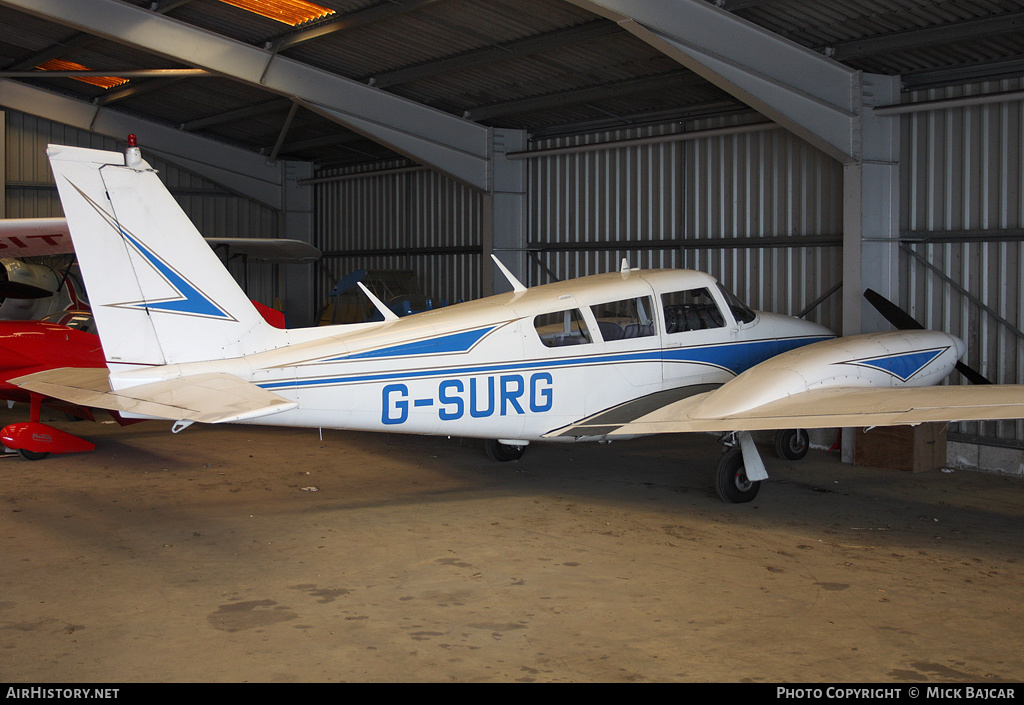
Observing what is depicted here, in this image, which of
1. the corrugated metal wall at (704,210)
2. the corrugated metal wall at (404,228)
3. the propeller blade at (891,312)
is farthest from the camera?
the corrugated metal wall at (404,228)

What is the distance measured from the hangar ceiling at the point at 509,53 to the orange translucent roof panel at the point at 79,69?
0.05m

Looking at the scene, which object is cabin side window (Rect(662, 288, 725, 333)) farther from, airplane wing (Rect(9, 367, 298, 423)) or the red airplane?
the red airplane

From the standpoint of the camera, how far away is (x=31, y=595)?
559 cm

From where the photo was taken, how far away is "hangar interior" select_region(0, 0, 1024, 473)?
945 cm

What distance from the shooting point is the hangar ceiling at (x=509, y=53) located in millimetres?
9141

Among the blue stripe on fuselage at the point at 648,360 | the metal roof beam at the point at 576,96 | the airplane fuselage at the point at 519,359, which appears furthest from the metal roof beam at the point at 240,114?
the blue stripe on fuselage at the point at 648,360

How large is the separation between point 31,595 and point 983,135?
973cm

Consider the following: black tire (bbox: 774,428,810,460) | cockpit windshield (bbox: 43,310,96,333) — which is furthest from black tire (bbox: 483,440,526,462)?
cockpit windshield (bbox: 43,310,96,333)

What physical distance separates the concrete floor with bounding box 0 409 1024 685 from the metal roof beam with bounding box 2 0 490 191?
19.9ft

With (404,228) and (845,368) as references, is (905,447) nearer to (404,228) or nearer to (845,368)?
(845,368)

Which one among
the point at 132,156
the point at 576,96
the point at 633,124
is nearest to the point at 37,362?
the point at 132,156

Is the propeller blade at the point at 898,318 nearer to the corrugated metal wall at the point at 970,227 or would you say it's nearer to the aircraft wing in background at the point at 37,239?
the corrugated metal wall at the point at 970,227

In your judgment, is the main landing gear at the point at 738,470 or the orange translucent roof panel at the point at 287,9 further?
the orange translucent roof panel at the point at 287,9

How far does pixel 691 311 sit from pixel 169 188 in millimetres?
15265
